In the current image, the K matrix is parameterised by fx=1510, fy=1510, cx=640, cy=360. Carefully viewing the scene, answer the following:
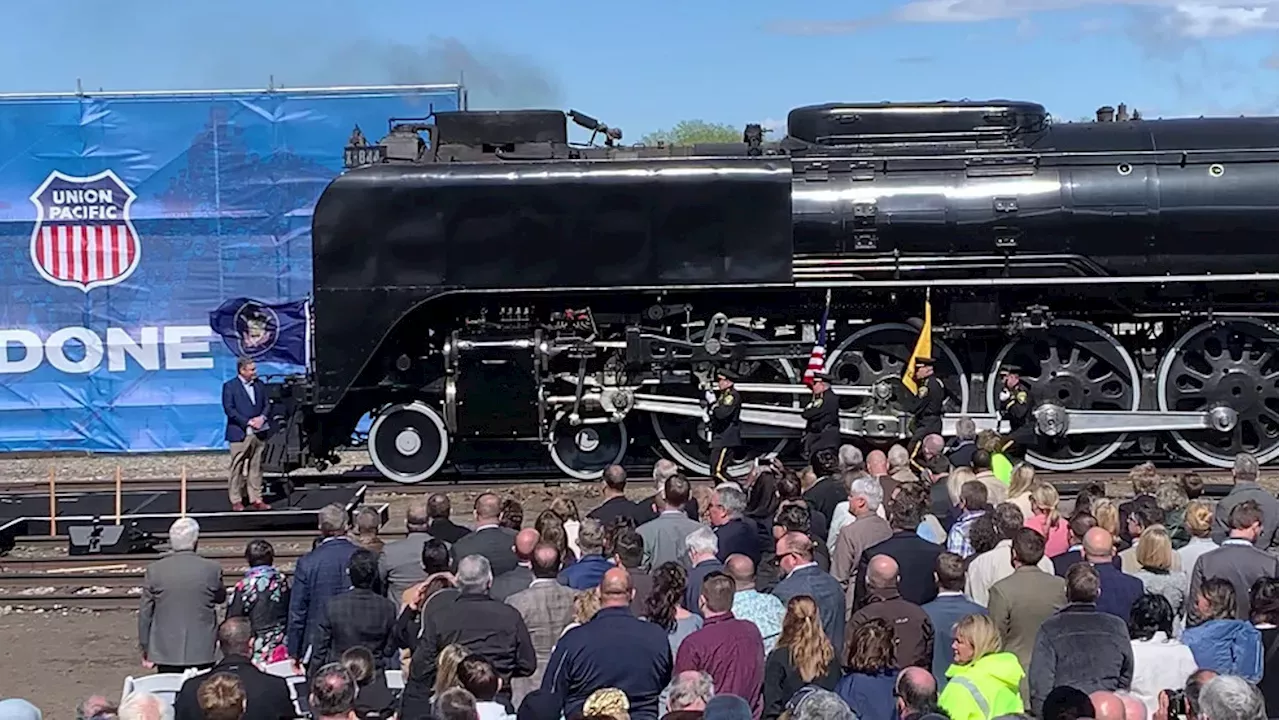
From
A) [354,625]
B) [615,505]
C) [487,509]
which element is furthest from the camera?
[615,505]

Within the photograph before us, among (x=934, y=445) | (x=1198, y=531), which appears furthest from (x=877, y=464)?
(x=1198, y=531)

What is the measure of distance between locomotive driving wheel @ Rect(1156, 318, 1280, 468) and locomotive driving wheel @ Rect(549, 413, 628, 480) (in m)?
4.95

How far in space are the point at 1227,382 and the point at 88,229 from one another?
12.6 m

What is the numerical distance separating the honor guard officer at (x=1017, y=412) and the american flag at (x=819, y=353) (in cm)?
160

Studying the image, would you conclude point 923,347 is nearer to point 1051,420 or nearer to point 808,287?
point 808,287

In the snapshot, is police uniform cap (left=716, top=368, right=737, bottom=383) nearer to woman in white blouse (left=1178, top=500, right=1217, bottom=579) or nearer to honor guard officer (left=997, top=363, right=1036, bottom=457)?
honor guard officer (left=997, top=363, right=1036, bottom=457)

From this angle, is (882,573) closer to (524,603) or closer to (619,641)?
(619,641)

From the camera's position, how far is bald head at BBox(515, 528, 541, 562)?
6730 millimetres

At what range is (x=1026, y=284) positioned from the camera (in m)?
13.3

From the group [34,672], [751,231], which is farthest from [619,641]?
[751,231]

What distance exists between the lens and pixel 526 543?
674 cm

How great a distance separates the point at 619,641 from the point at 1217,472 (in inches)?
368

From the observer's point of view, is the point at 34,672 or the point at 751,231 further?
the point at 751,231

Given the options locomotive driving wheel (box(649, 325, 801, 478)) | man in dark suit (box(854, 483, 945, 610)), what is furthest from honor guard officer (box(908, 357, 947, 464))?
man in dark suit (box(854, 483, 945, 610))
